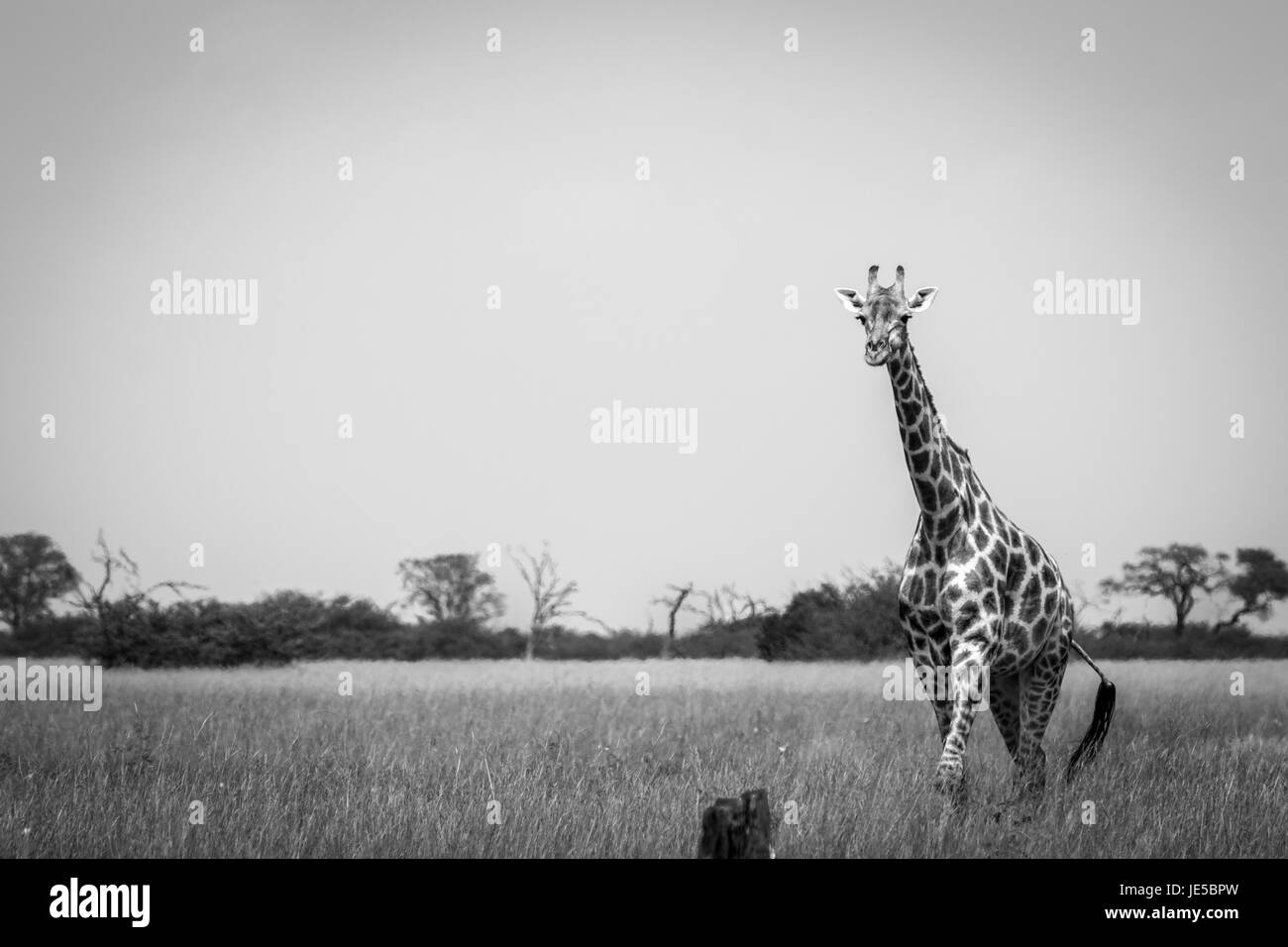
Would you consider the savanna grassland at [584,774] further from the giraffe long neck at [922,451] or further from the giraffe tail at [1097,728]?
the giraffe long neck at [922,451]

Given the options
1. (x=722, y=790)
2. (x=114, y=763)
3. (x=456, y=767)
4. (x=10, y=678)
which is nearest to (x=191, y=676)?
(x=10, y=678)

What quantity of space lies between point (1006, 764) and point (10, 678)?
48.3ft

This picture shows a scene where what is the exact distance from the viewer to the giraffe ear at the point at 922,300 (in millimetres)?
9797

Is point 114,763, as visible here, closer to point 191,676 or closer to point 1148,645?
point 191,676

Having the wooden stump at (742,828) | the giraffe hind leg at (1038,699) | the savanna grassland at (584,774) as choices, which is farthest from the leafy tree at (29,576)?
the wooden stump at (742,828)

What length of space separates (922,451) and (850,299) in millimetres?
1405

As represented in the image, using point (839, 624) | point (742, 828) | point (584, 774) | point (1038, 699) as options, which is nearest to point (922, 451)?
point (1038, 699)

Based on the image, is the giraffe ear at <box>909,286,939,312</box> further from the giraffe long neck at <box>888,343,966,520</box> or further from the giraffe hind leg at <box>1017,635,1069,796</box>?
the giraffe hind leg at <box>1017,635,1069,796</box>

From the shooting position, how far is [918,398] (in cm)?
1020

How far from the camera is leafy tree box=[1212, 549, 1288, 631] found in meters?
33.6


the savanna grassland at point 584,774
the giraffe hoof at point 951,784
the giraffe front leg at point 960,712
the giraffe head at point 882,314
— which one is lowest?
the savanna grassland at point 584,774

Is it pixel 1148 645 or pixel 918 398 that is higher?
pixel 918 398

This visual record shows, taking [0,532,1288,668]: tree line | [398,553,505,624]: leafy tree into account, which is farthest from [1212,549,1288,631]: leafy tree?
[398,553,505,624]: leafy tree
